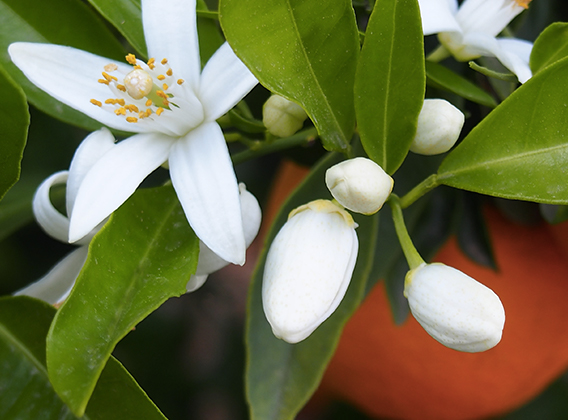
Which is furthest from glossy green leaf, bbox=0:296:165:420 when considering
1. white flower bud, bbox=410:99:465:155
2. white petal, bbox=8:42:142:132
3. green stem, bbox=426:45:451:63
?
green stem, bbox=426:45:451:63

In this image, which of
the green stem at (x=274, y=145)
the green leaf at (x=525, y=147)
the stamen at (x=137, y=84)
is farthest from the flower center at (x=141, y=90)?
the green leaf at (x=525, y=147)

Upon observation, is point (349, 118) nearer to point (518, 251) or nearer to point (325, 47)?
point (325, 47)

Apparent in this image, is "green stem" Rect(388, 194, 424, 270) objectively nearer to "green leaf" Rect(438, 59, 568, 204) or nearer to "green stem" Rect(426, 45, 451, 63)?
"green leaf" Rect(438, 59, 568, 204)

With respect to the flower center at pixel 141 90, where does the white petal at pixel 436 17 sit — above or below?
below

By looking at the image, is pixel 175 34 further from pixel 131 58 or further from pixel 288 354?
pixel 288 354

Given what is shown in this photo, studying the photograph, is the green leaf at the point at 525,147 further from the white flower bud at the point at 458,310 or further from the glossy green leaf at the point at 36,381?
the glossy green leaf at the point at 36,381
